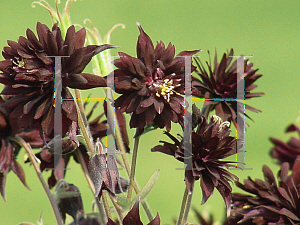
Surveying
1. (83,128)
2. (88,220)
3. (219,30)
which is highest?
(219,30)

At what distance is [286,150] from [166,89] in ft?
0.97

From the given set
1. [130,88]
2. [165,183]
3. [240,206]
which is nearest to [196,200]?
[165,183]

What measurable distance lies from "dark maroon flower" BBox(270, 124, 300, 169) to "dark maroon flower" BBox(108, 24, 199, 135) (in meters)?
0.27

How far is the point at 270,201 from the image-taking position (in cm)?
47

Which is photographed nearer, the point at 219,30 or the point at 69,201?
the point at 69,201

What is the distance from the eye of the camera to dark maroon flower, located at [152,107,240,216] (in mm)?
394

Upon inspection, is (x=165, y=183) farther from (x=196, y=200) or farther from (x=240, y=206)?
(x=240, y=206)

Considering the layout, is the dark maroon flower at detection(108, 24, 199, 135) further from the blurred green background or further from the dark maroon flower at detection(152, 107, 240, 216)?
the blurred green background

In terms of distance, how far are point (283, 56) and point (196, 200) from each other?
128cm

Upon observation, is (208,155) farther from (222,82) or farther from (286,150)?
(286,150)

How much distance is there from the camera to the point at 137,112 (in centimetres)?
38

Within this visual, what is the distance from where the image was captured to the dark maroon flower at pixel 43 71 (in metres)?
0.37

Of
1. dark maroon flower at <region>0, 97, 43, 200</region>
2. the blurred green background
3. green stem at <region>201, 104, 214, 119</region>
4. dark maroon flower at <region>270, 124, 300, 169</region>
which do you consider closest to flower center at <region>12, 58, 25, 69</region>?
dark maroon flower at <region>0, 97, 43, 200</region>

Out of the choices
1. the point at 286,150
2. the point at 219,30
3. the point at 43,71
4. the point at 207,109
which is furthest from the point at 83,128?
the point at 219,30
